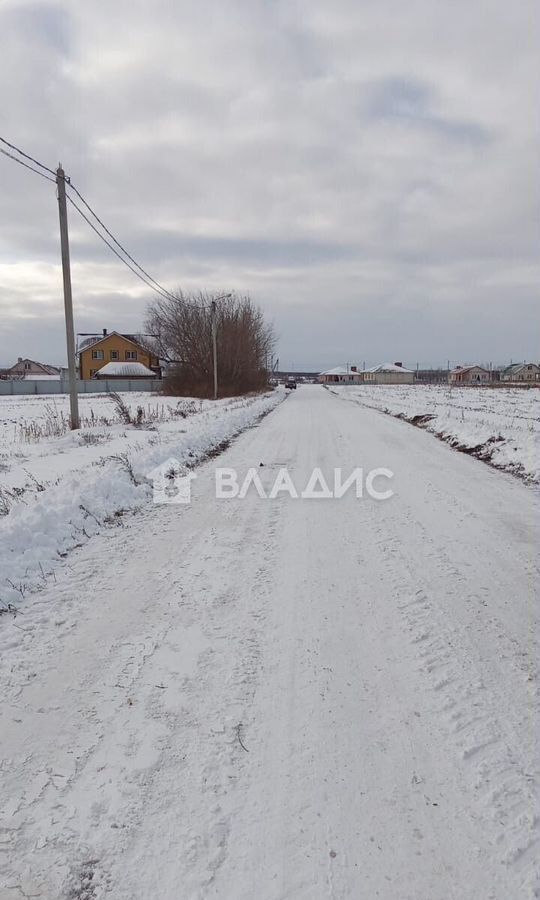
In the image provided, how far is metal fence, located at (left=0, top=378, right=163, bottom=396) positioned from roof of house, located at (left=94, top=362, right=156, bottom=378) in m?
2.21

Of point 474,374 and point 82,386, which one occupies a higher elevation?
point 474,374

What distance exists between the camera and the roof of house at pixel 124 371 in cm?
6488

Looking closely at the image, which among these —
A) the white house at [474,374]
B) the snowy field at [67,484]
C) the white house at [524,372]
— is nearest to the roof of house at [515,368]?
the white house at [524,372]

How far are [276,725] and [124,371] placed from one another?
6700 cm

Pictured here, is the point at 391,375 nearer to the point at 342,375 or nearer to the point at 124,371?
the point at 342,375

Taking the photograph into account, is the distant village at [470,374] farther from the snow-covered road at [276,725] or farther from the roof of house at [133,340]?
the snow-covered road at [276,725]

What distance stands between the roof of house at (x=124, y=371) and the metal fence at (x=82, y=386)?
2208mm

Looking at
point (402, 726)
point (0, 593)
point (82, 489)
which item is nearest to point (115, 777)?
point (402, 726)

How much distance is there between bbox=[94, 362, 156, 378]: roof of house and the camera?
64875mm

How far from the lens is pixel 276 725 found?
250 cm

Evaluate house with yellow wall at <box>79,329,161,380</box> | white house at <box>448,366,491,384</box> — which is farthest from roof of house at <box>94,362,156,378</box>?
white house at <box>448,366,491,384</box>

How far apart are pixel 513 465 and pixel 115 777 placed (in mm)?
8867

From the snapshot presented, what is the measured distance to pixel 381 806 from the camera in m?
2.03

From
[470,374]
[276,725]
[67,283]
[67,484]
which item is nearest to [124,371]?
[67,283]
